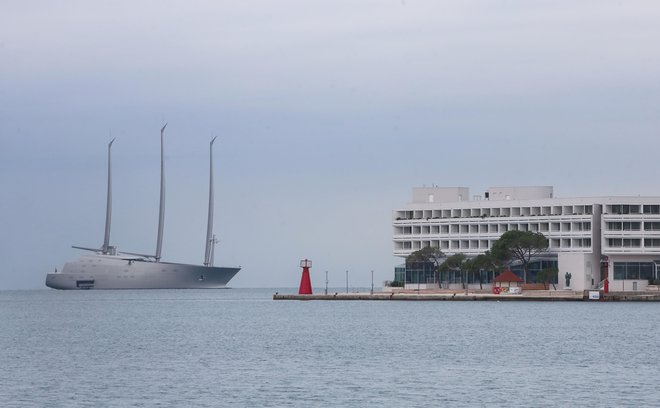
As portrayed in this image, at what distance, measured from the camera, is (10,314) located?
159375 millimetres

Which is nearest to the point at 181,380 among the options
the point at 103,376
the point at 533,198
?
the point at 103,376

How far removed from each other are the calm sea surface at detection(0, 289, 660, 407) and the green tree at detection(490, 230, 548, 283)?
48911 mm

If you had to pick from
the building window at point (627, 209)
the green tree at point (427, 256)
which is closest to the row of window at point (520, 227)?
the building window at point (627, 209)

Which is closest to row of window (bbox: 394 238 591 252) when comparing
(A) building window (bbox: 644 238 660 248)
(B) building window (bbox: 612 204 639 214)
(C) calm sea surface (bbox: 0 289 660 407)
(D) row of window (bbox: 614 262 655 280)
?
(D) row of window (bbox: 614 262 655 280)

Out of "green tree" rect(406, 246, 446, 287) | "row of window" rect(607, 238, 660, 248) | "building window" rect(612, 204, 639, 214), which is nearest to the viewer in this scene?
"row of window" rect(607, 238, 660, 248)

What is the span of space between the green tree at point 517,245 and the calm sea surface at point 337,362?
48.9 meters

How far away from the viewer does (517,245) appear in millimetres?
180875

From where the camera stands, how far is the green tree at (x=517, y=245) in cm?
18075

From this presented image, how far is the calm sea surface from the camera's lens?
2322 inches

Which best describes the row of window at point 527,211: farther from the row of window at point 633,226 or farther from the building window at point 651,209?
the building window at point 651,209

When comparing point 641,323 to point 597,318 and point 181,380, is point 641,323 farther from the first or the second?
point 181,380

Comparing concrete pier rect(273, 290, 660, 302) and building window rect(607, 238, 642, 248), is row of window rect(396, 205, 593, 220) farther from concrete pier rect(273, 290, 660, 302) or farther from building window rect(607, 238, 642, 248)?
concrete pier rect(273, 290, 660, 302)

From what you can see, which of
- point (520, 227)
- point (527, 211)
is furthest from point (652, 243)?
point (527, 211)

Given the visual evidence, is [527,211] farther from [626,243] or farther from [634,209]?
[626,243]
